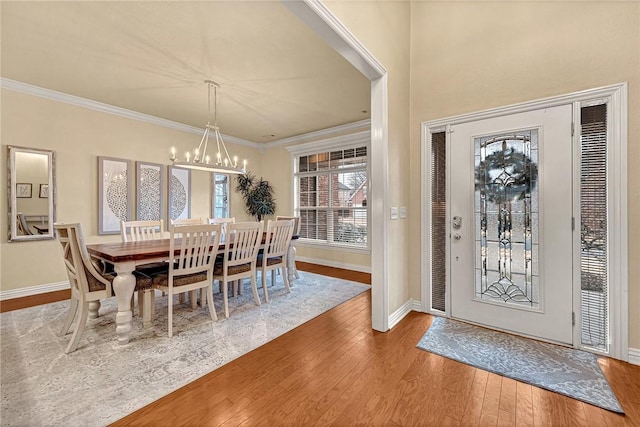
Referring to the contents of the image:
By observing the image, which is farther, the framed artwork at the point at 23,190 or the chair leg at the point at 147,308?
the framed artwork at the point at 23,190

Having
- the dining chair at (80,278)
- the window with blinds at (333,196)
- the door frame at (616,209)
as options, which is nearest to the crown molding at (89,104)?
the window with blinds at (333,196)

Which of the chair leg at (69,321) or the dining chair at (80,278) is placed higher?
the dining chair at (80,278)

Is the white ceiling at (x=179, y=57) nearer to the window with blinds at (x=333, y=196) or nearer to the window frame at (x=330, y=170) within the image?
the window frame at (x=330, y=170)

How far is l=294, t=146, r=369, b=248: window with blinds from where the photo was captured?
5.15m

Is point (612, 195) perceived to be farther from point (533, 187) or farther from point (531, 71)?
point (531, 71)

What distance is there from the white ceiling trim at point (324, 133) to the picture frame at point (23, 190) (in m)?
4.24

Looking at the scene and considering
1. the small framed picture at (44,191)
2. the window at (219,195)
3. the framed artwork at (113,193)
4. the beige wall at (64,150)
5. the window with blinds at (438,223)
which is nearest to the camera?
the window with blinds at (438,223)

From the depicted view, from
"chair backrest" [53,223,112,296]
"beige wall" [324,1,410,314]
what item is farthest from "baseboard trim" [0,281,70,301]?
"beige wall" [324,1,410,314]

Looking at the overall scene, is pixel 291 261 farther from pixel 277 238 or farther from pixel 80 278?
pixel 80 278

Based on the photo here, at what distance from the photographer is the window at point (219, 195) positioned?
577 centimetres

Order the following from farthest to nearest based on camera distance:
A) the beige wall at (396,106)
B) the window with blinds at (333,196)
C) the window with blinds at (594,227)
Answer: the window with blinds at (333,196)
the beige wall at (396,106)
the window with blinds at (594,227)

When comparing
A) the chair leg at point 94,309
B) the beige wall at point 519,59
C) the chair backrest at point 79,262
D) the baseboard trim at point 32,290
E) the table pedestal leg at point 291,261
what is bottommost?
the baseboard trim at point 32,290

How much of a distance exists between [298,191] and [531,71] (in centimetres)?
451

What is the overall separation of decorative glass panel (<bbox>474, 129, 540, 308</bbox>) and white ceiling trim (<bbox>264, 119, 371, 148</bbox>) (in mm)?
2755
